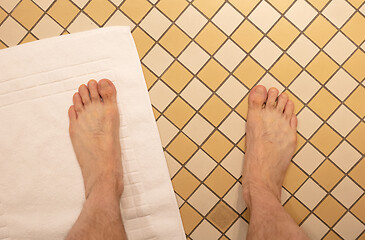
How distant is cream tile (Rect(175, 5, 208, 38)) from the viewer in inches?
39.5

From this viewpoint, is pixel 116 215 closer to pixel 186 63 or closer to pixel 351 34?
pixel 186 63

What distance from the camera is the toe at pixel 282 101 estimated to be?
3.31 ft

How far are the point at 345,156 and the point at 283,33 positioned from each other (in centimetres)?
40

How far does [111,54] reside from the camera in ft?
3.29

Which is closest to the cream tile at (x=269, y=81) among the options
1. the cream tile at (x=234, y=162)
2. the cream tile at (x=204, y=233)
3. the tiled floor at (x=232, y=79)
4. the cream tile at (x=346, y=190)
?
the tiled floor at (x=232, y=79)

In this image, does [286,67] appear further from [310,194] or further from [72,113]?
[72,113]

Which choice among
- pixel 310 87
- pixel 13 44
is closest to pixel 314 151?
pixel 310 87

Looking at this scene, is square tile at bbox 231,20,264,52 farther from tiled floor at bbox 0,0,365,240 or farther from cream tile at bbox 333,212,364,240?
cream tile at bbox 333,212,364,240

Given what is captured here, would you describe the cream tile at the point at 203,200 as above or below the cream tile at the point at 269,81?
below

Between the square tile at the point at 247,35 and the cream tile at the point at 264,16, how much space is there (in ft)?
0.05

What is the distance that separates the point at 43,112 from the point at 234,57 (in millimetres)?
563

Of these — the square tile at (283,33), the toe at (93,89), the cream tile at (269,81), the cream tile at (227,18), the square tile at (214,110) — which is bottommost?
the toe at (93,89)

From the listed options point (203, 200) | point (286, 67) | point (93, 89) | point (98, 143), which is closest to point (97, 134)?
point (98, 143)

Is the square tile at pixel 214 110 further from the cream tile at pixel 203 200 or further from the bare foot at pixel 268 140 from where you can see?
the cream tile at pixel 203 200
